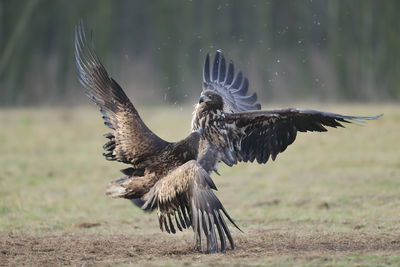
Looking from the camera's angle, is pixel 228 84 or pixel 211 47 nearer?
pixel 228 84

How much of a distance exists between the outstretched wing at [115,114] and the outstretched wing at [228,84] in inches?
44.7

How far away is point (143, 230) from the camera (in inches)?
342

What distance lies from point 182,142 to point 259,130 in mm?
771

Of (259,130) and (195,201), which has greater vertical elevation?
(259,130)

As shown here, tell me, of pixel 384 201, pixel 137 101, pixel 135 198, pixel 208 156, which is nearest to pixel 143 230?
pixel 135 198

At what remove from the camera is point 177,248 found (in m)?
7.34

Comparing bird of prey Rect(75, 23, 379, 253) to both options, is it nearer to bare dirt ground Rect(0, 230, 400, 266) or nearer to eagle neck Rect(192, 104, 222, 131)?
eagle neck Rect(192, 104, 222, 131)

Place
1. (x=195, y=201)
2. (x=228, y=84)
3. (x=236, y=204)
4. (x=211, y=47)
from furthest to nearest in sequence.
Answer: (x=211, y=47) → (x=236, y=204) → (x=228, y=84) → (x=195, y=201)

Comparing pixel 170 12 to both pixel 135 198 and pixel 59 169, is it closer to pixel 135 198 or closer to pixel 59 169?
pixel 59 169

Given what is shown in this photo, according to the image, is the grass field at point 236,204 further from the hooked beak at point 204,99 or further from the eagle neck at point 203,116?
the hooked beak at point 204,99

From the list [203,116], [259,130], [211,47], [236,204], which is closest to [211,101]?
[203,116]

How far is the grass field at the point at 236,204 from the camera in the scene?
687cm

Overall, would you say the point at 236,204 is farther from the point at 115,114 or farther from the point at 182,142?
the point at 182,142

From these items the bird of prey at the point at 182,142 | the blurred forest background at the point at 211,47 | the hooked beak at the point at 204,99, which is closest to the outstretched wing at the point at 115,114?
the bird of prey at the point at 182,142
